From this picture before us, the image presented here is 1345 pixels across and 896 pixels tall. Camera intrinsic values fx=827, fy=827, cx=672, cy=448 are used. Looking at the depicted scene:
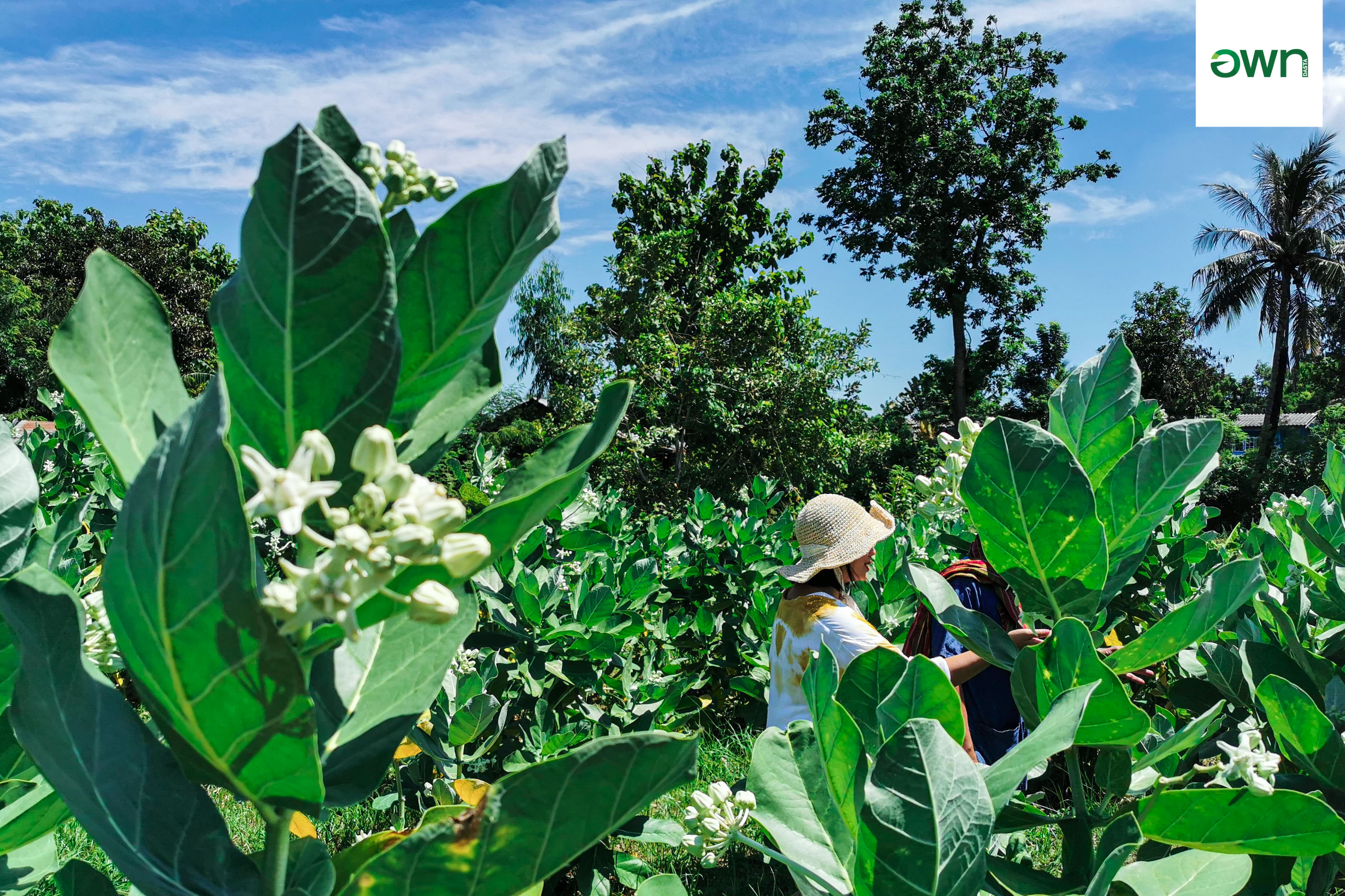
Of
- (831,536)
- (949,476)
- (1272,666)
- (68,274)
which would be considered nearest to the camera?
(1272,666)

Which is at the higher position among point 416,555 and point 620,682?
point 416,555

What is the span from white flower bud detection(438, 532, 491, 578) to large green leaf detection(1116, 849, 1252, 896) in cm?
87

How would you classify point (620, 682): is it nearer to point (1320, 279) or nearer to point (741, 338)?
point (741, 338)

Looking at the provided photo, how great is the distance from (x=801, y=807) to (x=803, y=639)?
2.27m

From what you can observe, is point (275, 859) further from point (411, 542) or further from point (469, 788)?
point (469, 788)

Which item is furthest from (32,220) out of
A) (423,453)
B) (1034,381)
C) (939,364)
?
(423,453)

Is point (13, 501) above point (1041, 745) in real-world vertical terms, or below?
above

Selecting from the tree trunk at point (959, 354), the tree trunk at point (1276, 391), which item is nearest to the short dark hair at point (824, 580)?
the tree trunk at point (959, 354)

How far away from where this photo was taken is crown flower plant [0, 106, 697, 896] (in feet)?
1.55

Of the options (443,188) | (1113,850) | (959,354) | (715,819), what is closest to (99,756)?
(443,188)

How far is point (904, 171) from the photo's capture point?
24.2 metres

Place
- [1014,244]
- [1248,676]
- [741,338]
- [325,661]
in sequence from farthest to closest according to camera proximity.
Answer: [1014,244], [741,338], [1248,676], [325,661]

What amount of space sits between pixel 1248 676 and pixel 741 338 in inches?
569

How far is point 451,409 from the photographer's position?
2.21ft
